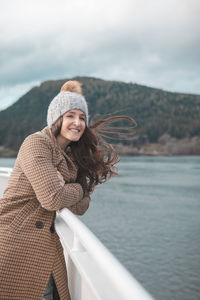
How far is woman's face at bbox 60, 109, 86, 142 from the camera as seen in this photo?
65.1 inches

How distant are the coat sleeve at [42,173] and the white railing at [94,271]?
0.08 metres

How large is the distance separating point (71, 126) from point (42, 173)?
0.41 meters

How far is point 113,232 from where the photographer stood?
48.1 ft

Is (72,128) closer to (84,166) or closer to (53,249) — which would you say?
(84,166)

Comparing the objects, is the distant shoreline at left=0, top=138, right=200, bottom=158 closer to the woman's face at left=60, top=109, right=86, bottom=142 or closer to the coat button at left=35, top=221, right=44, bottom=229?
the woman's face at left=60, top=109, right=86, bottom=142

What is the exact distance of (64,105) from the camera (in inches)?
64.9

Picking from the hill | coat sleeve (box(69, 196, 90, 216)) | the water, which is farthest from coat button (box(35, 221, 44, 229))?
the hill

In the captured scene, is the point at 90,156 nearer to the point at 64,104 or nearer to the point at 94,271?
the point at 64,104

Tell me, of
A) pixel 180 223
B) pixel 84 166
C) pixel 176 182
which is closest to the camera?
pixel 84 166

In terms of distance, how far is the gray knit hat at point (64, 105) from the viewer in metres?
1.65

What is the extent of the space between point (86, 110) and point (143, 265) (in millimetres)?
11009

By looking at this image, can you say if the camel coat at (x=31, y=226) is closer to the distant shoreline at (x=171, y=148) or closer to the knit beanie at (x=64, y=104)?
the knit beanie at (x=64, y=104)

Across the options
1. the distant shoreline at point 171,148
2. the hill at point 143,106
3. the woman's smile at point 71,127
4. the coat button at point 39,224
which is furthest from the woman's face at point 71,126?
the distant shoreline at point 171,148

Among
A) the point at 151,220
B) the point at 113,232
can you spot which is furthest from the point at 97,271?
the point at 151,220
